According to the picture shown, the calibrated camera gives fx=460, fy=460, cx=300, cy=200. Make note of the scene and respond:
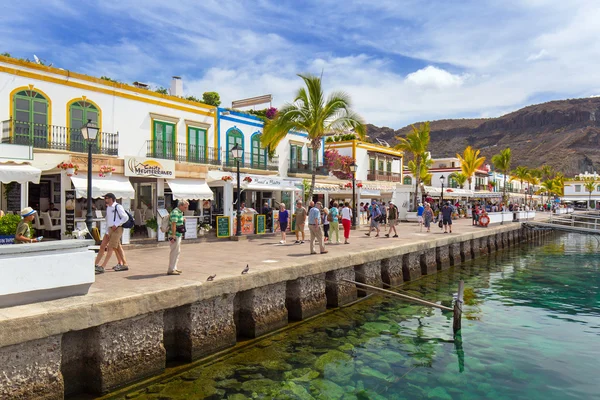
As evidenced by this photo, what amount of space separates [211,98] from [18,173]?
43.3 ft

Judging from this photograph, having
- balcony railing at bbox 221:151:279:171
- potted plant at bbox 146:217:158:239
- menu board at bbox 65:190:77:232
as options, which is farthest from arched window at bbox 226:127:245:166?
menu board at bbox 65:190:77:232

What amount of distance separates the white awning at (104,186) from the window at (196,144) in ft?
23.0

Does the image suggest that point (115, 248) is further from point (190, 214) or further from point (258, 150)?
point (258, 150)

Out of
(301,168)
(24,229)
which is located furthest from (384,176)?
(24,229)

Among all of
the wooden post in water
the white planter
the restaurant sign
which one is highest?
the restaurant sign

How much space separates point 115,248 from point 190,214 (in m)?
9.48

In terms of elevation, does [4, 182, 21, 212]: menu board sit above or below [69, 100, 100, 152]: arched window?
below

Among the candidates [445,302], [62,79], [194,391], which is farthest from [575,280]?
[62,79]

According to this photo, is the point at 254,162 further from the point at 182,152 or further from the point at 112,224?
the point at 112,224

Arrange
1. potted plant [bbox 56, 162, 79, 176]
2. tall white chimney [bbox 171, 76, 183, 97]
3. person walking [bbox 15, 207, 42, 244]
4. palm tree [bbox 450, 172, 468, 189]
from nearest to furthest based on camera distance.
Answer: person walking [bbox 15, 207, 42, 244], potted plant [bbox 56, 162, 79, 176], tall white chimney [bbox 171, 76, 183, 97], palm tree [bbox 450, 172, 468, 189]

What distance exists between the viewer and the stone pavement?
614 cm

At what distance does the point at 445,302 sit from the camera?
14.0m

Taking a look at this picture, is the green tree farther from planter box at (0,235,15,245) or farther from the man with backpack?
the man with backpack

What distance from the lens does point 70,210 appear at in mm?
15117
